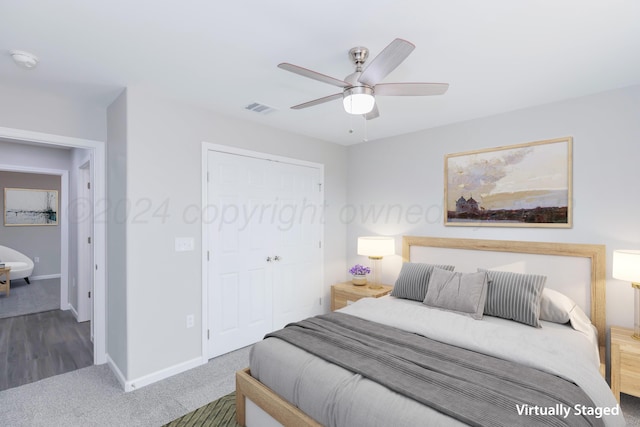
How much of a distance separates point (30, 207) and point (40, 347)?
4941 millimetres

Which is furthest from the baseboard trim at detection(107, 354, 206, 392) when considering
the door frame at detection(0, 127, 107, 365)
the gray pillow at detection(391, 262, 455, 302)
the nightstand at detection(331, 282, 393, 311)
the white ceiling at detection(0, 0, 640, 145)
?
the white ceiling at detection(0, 0, 640, 145)

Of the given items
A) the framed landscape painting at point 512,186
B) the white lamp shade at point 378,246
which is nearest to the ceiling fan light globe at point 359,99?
the framed landscape painting at point 512,186

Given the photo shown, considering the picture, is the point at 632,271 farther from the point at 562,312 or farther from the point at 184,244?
the point at 184,244

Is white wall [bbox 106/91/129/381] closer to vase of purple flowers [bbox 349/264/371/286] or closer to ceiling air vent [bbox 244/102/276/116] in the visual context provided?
ceiling air vent [bbox 244/102/276/116]

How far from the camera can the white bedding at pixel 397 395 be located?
4.95ft

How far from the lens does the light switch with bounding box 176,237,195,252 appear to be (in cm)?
293

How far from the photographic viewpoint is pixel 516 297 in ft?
8.39

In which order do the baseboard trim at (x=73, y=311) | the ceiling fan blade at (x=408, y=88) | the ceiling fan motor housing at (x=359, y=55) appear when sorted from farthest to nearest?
1. the baseboard trim at (x=73, y=311)
2. the ceiling fan motor housing at (x=359, y=55)
3. the ceiling fan blade at (x=408, y=88)

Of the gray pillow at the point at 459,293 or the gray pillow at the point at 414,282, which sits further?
the gray pillow at the point at 414,282

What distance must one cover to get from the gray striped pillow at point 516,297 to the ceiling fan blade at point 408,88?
5.65 ft

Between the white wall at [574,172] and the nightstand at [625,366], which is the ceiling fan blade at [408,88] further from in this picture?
the nightstand at [625,366]

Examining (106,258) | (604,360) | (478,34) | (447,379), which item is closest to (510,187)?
(604,360)

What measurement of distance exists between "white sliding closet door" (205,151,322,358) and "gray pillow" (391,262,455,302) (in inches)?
51.4

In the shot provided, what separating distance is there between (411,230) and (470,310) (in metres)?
1.40
